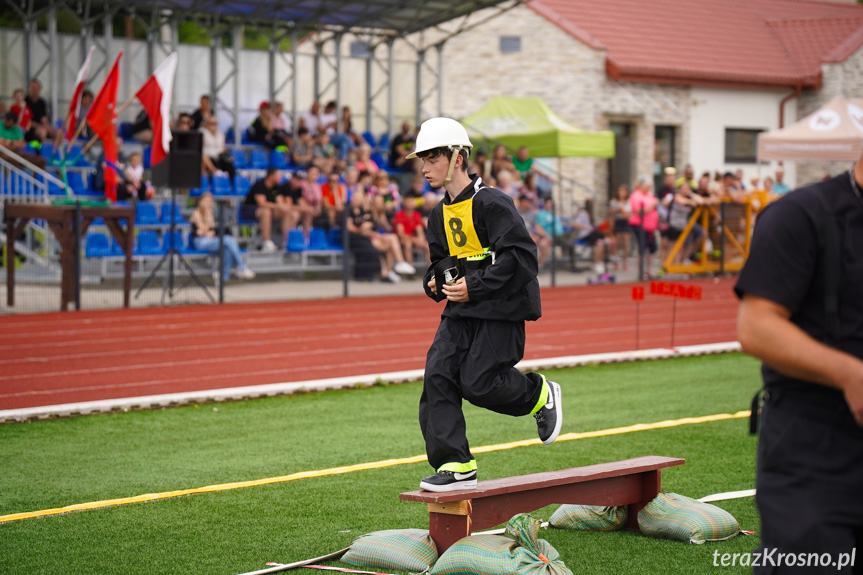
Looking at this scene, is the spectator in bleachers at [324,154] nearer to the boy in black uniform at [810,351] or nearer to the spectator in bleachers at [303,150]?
the spectator in bleachers at [303,150]

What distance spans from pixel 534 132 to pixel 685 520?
19.7 metres

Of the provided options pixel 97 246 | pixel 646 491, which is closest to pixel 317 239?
pixel 97 246

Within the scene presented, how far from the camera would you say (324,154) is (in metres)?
23.3

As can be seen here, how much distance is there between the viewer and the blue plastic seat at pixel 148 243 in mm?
17141

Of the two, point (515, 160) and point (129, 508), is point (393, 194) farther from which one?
point (129, 508)

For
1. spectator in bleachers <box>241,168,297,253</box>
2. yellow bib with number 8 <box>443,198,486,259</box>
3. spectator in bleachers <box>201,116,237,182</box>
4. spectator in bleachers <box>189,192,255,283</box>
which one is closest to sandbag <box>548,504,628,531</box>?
yellow bib with number 8 <box>443,198,486,259</box>

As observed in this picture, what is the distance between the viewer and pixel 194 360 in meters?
11.5

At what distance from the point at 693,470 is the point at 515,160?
18430 millimetres

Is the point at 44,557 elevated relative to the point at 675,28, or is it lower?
lower

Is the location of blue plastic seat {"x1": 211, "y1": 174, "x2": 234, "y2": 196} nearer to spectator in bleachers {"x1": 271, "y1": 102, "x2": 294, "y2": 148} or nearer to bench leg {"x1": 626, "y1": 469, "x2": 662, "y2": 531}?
spectator in bleachers {"x1": 271, "y1": 102, "x2": 294, "y2": 148}

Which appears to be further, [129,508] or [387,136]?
[387,136]

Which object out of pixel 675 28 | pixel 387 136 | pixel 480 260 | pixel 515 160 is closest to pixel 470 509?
pixel 480 260

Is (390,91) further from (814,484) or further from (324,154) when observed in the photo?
(814,484)

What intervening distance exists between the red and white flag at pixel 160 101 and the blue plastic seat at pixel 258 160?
21.0 ft
